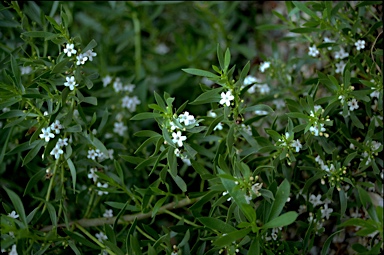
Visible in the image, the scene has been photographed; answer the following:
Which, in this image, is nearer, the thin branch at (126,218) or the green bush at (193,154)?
the green bush at (193,154)

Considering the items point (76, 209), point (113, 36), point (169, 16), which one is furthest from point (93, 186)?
point (169, 16)

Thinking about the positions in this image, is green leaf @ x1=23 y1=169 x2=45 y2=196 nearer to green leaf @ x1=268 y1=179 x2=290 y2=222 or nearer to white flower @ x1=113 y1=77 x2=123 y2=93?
white flower @ x1=113 y1=77 x2=123 y2=93

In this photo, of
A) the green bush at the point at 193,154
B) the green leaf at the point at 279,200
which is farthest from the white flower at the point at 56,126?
the green leaf at the point at 279,200

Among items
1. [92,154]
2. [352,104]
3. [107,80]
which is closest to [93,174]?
[92,154]

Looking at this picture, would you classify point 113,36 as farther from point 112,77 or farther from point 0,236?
point 0,236

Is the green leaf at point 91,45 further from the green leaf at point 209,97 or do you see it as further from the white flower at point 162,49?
the white flower at point 162,49

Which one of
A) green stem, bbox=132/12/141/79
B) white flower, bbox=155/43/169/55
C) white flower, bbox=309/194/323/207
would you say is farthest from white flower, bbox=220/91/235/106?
white flower, bbox=155/43/169/55
